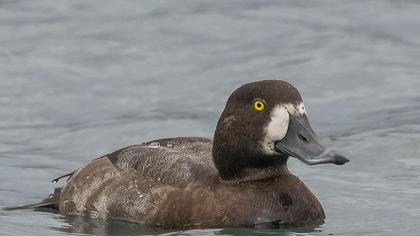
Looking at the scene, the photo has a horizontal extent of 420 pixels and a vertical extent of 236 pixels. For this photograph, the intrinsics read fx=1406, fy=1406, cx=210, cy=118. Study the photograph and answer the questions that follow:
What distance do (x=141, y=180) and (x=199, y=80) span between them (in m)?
4.90

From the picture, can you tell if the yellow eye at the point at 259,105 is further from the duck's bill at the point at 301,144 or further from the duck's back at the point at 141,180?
the duck's back at the point at 141,180

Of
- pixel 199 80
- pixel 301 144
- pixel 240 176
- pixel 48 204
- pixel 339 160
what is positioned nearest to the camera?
pixel 339 160

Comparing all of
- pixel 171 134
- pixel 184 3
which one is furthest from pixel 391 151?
pixel 184 3

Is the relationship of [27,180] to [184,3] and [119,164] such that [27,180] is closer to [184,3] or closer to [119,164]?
[119,164]

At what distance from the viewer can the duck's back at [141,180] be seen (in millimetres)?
9531

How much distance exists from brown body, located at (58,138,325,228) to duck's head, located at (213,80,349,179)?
0.38 ft

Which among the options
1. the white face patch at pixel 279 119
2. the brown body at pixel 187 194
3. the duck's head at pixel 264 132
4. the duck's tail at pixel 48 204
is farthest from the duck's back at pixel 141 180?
the white face patch at pixel 279 119

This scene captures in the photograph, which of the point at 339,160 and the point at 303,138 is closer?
the point at 339,160

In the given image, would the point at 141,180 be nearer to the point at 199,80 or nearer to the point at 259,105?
the point at 259,105

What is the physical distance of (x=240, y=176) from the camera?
31.3 feet

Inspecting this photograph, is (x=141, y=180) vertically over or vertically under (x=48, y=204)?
over

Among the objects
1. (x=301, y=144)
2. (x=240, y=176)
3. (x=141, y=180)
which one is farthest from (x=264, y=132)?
(x=141, y=180)

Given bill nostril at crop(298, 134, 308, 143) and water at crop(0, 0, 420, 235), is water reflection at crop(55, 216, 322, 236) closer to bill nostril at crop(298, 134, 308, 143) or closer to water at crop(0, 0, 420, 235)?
water at crop(0, 0, 420, 235)

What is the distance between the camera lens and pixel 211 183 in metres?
9.49
